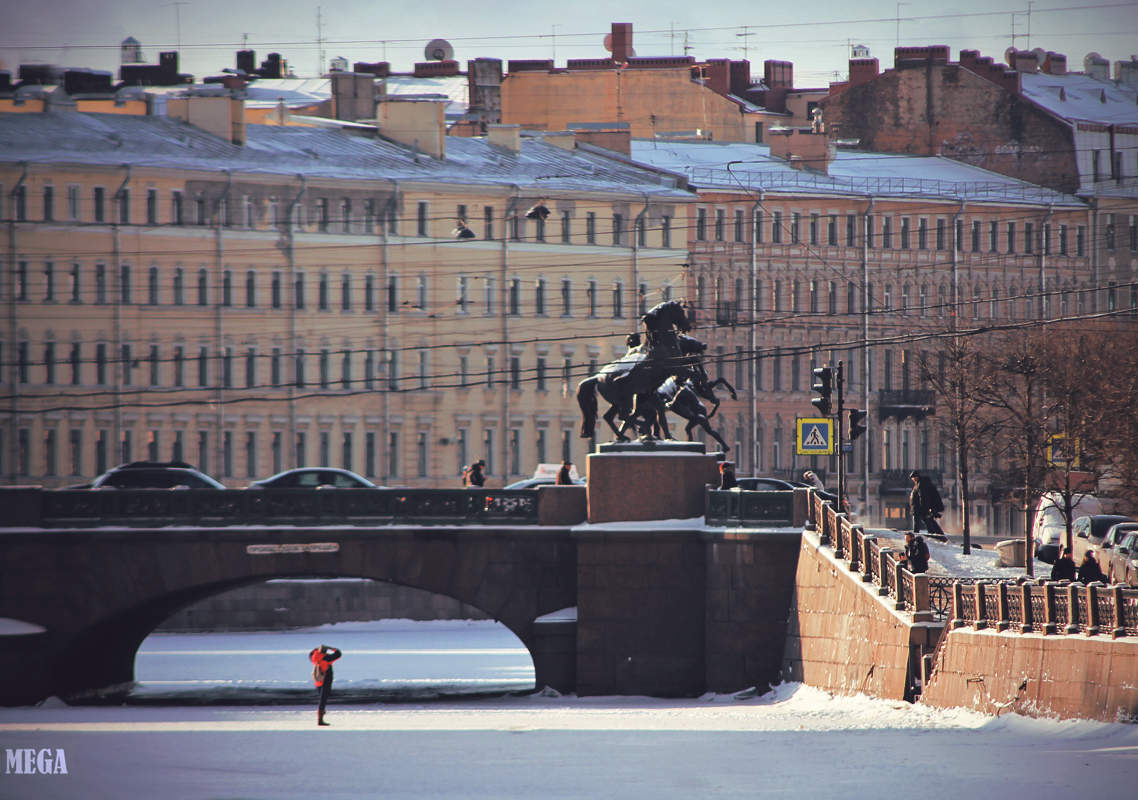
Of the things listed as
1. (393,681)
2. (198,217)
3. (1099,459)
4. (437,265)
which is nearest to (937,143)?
(437,265)

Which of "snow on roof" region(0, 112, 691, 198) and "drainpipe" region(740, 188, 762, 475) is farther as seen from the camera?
"drainpipe" region(740, 188, 762, 475)

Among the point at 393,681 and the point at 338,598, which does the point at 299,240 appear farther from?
the point at 393,681

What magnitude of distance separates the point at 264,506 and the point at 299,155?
3054cm

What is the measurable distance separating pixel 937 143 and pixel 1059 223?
561cm

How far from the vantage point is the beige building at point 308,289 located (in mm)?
63062

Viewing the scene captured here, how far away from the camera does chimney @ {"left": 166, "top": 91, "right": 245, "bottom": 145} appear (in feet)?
213

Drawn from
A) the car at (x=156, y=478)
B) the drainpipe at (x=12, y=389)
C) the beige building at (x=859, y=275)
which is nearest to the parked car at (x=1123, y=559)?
the car at (x=156, y=478)

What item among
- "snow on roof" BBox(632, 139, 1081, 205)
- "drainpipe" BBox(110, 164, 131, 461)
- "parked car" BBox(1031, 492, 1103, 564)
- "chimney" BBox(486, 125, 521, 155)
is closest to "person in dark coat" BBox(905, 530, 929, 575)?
"parked car" BBox(1031, 492, 1103, 564)

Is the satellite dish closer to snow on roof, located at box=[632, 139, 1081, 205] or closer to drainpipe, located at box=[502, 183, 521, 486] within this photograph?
snow on roof, located at box=[632, 139, 1081, 205]

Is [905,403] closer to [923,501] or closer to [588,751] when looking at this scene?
[923,501]

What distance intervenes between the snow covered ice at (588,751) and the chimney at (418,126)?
35843 mm

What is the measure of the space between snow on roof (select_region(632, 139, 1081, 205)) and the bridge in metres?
36.4

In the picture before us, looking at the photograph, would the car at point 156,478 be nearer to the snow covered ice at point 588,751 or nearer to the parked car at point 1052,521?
the snow covered ice at point 588,751

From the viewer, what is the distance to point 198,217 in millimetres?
63875
